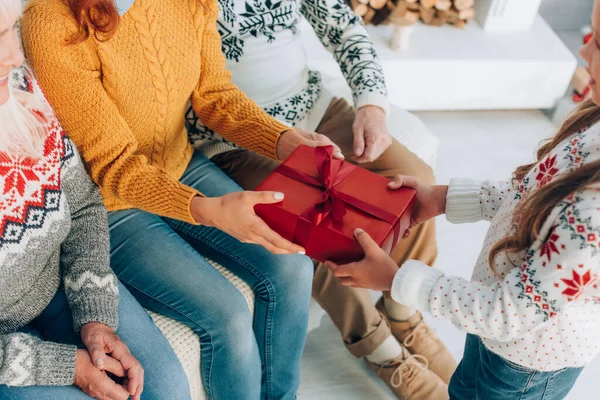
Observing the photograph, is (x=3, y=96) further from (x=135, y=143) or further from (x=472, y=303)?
(x=472, y=303)

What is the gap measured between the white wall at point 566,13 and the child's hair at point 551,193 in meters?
2.00

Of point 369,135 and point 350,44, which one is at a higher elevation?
point 350,44

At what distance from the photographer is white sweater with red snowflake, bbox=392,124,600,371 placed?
2.63ft

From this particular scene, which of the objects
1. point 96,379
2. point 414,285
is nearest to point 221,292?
point 96,379

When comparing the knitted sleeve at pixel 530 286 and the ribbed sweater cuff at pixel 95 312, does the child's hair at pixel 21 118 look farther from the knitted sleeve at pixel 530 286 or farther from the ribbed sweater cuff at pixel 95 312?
the knitted sleeve at pixel 530 286

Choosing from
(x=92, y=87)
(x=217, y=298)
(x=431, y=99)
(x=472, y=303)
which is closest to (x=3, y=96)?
(x=92, y=87)

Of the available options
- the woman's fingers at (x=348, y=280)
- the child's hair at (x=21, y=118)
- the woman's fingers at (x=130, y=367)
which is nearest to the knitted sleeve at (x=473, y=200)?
the woman's fingers at (x=348, y=280)

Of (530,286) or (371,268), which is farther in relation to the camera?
(371,268)

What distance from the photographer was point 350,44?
156 centimetres

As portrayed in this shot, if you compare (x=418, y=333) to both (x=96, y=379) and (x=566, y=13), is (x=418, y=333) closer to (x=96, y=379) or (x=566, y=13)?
(x=96, y=379)

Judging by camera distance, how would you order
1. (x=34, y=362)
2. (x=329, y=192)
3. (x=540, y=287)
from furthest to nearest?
(x=329, y=192) → (x=34, y=362) → (x=540, y=287)

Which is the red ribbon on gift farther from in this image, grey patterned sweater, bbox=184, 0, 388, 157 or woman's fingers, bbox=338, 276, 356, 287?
grey patterned sweater, bbox=184, 0, 388, 157

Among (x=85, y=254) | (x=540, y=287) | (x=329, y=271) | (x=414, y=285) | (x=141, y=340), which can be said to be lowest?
(x=329, y=271)

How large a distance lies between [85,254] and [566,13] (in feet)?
8.28
